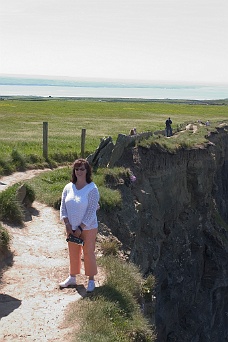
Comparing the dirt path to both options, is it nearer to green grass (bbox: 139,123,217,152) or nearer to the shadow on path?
the shadow on path

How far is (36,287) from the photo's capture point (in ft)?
32.3

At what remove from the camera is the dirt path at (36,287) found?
26.5 feet

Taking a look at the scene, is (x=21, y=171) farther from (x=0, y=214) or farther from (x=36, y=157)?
(x=0, y=214)

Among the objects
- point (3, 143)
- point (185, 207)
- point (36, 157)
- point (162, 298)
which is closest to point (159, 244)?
point (162, 298)

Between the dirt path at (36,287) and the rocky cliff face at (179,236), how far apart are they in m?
3.22

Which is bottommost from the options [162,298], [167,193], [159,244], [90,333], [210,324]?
[210,324]

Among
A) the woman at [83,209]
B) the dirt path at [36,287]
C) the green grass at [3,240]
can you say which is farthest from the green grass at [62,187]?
the woman at [83,209]

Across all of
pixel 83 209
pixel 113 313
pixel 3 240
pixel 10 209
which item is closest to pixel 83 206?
pixel 83 209

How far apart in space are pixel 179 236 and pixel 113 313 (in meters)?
16.6

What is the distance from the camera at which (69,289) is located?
973cm

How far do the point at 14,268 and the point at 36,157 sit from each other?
14299 mm

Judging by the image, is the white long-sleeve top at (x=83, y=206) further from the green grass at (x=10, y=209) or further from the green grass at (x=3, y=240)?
the green grass at (x=10, y=209)

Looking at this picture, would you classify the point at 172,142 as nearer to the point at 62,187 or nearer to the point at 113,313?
the point at 62,187

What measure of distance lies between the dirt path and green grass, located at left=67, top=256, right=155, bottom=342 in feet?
1.10
